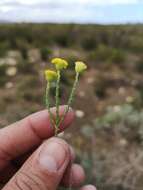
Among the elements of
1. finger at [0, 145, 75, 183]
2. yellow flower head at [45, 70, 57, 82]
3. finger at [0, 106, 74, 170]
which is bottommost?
finger at [0, 145, 75, 183]

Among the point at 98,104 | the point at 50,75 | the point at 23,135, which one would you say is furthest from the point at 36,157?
the point at 98,104

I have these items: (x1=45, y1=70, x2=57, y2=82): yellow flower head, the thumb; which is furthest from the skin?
(x1=45, y1=70, x2=57, y2=82): yellow flower head

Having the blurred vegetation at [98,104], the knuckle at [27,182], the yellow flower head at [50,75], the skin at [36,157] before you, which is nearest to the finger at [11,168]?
the skin at [36,157]

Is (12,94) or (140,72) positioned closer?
(12,94)

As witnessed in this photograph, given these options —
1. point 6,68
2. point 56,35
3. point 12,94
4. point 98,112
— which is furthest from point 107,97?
point 56,35

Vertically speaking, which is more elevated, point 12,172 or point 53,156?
point 53,156

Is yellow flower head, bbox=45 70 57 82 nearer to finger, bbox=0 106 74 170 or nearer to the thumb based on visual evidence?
the thumb

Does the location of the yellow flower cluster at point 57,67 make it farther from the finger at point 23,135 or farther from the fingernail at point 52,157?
the finger at point 23,135

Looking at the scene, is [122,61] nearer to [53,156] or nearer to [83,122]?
[83,122]
